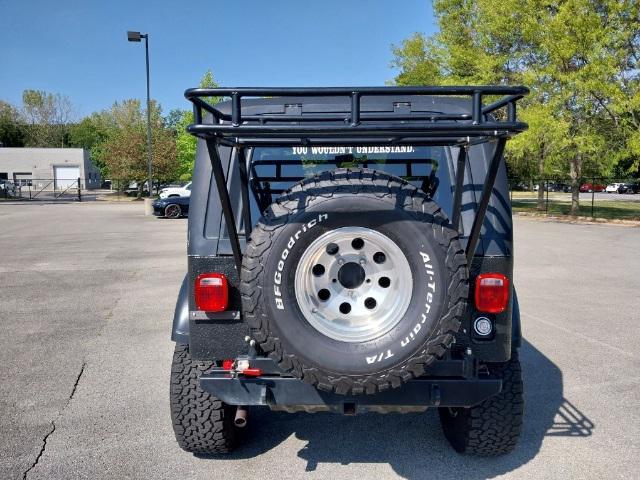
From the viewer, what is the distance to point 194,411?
3209 millimetres

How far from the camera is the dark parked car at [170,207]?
889 inches

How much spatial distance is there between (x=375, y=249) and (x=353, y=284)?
0.19 meters

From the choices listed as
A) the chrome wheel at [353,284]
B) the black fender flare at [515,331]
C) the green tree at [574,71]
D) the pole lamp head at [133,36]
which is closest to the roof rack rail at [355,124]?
the chrome wheel at [353,284]

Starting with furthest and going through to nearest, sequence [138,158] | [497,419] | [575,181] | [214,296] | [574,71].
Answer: [138,158] < [575,181] < [574,71] < [497,419] < [214,296]

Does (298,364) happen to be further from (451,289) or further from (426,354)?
(451,289)

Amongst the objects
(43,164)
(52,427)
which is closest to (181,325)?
(52,427)

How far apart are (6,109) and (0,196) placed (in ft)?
A: 163

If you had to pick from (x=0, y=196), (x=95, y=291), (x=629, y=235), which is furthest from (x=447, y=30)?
(x=0, y=196)

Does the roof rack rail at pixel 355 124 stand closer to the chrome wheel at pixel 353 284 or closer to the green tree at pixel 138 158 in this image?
the chrome wheel at pixel 353 284

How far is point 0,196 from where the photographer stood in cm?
4144

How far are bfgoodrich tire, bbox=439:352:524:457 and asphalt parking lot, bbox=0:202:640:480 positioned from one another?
13cm

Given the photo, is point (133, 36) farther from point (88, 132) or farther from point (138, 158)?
point (88, 132)

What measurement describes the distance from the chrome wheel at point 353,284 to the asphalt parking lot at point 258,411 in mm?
1141

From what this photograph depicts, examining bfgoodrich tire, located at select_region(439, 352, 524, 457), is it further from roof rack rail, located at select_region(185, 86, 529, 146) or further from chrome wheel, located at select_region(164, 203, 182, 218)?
chrome wheel, located at select_region(164, 203, 182, 218)
